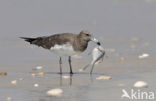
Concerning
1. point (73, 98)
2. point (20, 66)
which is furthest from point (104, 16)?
point (73, 98)

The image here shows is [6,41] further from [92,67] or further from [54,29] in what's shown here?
[92,67]

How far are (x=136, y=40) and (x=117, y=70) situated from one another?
4.58m

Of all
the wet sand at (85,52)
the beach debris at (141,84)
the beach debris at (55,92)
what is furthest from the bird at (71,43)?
the beach debris at (55,92)

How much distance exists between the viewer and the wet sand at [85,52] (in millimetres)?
11742

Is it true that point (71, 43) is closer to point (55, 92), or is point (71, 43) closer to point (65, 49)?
point (65, 49)

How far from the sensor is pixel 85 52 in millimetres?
16531

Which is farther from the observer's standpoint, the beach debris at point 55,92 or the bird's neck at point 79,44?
the bird's neck at point 79,44

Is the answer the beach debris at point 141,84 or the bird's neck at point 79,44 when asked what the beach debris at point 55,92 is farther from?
the bird's neck at point 79,44

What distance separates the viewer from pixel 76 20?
21.5 metres

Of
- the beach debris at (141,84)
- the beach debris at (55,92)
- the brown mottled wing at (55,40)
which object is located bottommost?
the beach debris at (55,92)

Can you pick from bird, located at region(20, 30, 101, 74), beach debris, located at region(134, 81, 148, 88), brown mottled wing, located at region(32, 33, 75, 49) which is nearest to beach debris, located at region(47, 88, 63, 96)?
beach debris, located at region(134, 81, 148, 88)

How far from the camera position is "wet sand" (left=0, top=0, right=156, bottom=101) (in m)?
11.7

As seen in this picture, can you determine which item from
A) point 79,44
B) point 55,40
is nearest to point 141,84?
point 79,44

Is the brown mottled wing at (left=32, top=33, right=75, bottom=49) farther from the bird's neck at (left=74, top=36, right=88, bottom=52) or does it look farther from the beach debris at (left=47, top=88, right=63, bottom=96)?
the beach debris at (left=47, top=88, right=63, bottom=96)
